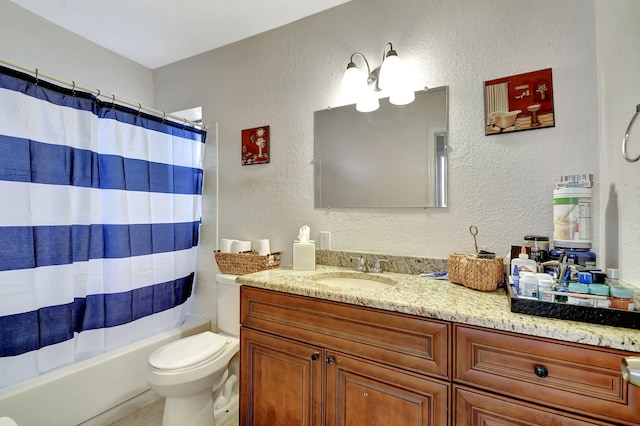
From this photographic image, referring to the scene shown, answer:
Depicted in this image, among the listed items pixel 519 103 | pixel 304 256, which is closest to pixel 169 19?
pixel 304 256

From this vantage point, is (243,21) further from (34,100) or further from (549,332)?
(549,332)

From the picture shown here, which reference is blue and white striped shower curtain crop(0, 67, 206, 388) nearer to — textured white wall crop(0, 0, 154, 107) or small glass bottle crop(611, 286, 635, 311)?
textured white wall crop(0, 0, 154, 107)

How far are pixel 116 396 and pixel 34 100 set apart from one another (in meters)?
1.64

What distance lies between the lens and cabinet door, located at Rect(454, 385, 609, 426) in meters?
0.78

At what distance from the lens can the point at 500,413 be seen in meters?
0.84

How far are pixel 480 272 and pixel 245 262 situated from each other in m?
1.29

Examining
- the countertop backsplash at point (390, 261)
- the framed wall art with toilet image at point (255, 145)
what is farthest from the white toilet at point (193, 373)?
the framed wall art with toilet image at point (255, 145)

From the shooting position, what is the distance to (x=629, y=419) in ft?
2.34

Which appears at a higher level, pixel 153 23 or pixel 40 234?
pixel 153 23

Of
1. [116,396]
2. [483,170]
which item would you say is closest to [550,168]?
[483,170]

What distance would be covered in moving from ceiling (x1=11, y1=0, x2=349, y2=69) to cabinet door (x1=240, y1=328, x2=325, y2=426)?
6.10ft

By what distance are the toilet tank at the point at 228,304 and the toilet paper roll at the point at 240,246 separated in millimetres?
174

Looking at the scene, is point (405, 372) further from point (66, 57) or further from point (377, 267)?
point (66, 57)

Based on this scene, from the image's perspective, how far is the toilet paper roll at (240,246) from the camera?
6.31 ft
